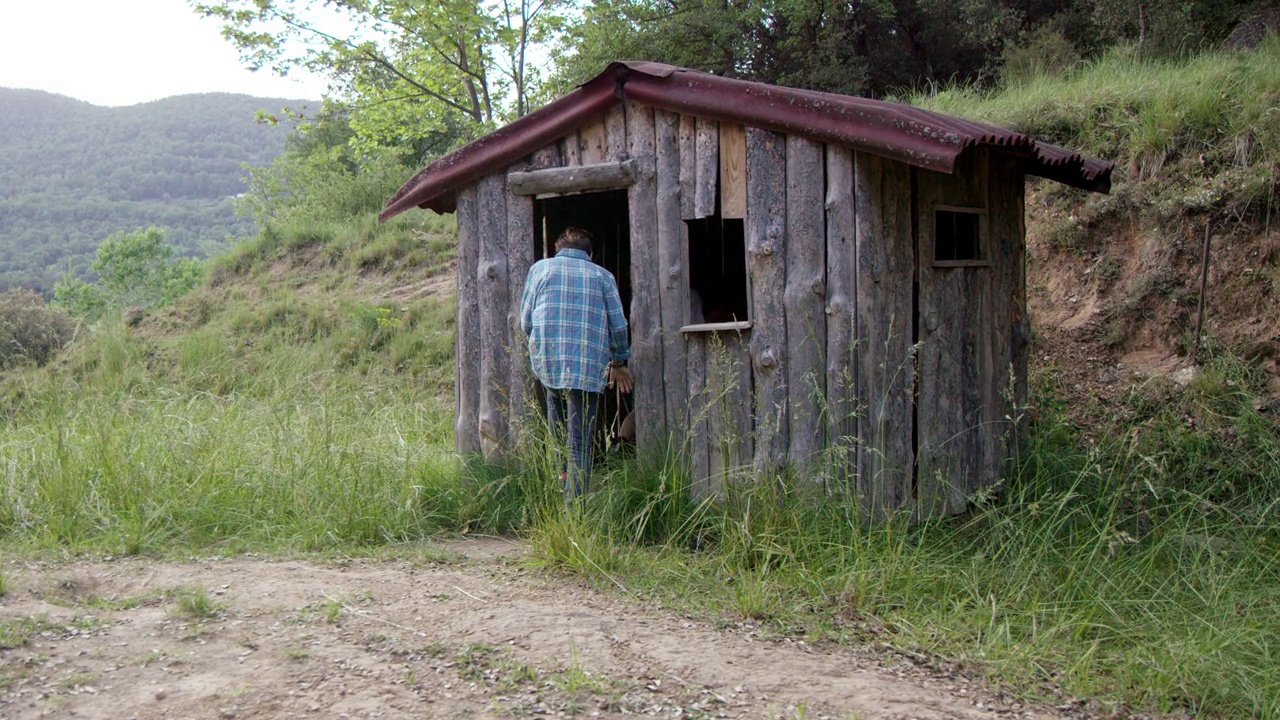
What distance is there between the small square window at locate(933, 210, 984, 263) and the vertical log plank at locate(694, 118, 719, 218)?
55.3 inches

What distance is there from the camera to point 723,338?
20.6ft

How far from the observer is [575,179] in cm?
673

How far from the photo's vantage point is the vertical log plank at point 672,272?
643 centimetres

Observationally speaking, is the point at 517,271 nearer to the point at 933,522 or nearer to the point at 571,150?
the point at 571,150

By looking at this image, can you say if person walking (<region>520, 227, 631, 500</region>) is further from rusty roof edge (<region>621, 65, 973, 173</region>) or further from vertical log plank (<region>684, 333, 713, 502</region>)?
rusty roof edge (<region>621, 65, 973, 173</region>)

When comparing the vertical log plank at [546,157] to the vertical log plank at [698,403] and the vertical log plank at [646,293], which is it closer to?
the vertical log plank at [646,293]

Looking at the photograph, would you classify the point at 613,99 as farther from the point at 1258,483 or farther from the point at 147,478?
the point at 1258,483

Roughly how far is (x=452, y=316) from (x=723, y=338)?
746 cm

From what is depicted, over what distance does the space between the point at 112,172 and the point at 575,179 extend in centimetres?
6043

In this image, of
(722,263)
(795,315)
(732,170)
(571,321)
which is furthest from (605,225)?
(795,315)

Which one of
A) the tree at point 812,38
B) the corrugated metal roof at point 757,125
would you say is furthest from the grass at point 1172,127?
the tree at point 812,38

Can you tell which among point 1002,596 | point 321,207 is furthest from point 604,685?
point 321,207

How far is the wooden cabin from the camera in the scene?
583cm

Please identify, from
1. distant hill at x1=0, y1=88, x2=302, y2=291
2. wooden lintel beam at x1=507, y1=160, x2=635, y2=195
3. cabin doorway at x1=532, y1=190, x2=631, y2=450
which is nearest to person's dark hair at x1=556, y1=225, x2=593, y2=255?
wooden lintel beam at x1=507, y1=160, x2=635, y2=195
